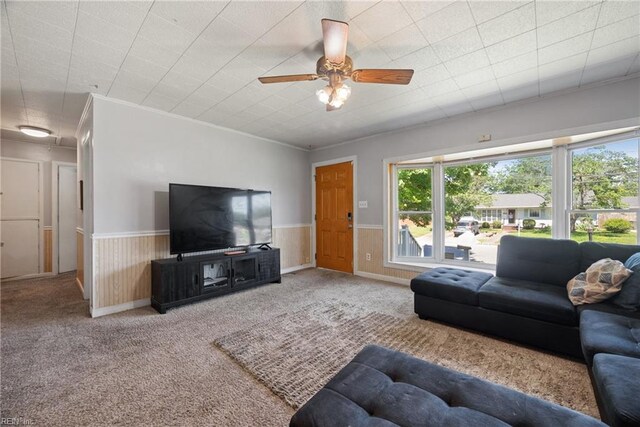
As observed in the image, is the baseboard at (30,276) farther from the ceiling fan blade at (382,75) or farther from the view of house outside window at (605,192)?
the view of house outside window at (605,192)

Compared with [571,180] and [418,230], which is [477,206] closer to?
[418,230]

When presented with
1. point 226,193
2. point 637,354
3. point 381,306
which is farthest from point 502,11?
point 226,193

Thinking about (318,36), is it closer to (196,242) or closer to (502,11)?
(502,11)

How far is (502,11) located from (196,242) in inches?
146

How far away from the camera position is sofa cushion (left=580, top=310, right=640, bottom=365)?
4.86 ft

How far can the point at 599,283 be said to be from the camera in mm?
2094

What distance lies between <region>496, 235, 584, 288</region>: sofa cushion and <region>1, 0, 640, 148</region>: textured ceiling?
1686mm

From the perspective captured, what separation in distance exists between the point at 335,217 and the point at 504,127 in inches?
116

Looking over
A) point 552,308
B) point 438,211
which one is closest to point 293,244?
point 438,211

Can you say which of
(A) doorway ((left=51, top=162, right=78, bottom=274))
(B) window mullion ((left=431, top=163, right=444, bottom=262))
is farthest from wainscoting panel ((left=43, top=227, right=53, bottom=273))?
(B) window mullion ((left=431, top=163, right=444, bottom=262))

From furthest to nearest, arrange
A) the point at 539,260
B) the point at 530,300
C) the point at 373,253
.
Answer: the point at 373,253 < the point at 539,260 < the point at 530,300

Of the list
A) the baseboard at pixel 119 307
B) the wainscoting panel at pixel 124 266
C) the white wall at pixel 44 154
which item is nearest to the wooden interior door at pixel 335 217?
the wainscoting panel at pixel 124 266

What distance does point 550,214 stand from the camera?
3268mm

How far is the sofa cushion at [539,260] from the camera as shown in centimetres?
255
